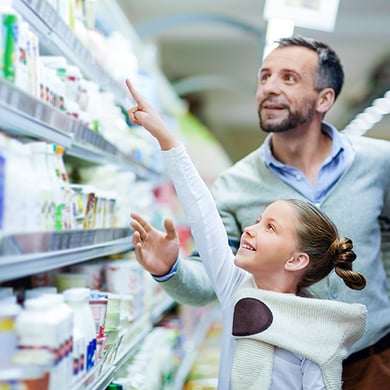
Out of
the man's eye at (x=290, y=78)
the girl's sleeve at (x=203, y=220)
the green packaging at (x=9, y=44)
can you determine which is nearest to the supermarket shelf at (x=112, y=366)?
the girl's sleeve at (x=203, y=220)

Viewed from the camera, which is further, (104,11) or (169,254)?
(104,11)

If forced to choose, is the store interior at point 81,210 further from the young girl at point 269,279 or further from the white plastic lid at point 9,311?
the young girl at point 269,279

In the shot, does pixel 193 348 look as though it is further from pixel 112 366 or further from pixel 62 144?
pixel 62 144

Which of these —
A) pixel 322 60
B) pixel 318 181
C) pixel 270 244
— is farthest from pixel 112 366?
pixel 322 60

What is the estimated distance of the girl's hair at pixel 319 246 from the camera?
2074 millimetres

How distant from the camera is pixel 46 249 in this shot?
1.66m

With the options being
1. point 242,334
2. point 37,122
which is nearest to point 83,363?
point 242,334

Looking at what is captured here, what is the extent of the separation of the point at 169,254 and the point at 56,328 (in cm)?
81

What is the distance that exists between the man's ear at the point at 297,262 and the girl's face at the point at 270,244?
0.5 inches

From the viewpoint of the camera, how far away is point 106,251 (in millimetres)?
2459

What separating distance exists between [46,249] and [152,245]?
61 centimetres

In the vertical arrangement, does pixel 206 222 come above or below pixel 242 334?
above

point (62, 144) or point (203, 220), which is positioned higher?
point (62, 144)

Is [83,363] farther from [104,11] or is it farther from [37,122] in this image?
[104,11]
